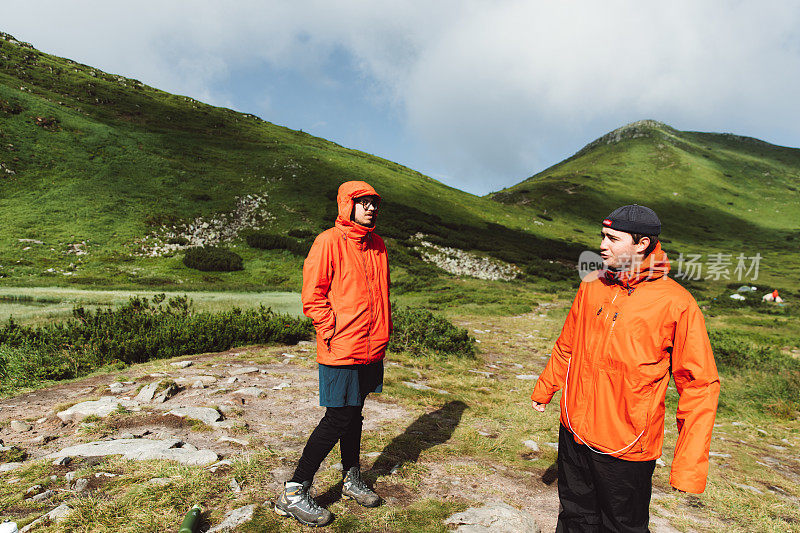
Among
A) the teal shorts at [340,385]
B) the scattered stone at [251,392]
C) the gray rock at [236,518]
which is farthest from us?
the scattered stone at [251,392]

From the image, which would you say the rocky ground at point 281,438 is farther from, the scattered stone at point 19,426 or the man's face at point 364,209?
the man's face at point 364,209

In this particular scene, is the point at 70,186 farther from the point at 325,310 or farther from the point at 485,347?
the point at 325,310

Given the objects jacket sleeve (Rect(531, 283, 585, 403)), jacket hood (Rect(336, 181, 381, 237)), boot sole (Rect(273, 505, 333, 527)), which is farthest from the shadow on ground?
jacket hood (Rect(336, 181, 381, 237))

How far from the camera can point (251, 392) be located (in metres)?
6.62

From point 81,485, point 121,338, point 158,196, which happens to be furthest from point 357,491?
point 158,196

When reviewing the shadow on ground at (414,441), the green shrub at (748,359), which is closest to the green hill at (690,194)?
the green shrub at (748,359)

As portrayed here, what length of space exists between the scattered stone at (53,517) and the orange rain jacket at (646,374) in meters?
4.07

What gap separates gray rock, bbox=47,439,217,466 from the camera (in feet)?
13.8

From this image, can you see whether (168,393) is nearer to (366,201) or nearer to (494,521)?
(366,201)

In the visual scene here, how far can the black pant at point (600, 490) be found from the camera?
289 cm

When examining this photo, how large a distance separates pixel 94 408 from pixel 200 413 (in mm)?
1388

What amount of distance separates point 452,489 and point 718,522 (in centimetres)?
273

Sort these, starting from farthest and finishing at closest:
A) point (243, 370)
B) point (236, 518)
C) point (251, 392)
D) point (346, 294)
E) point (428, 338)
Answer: point (428, 338) < point (243, 370) < point (251, 392) < point (346, 294) < point (236, 518)

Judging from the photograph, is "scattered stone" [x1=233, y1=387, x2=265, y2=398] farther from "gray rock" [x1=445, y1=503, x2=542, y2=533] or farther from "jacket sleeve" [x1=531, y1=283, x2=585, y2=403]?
"jacket sleeve" [x1=531, y1=283, x2=585, y2=403]
